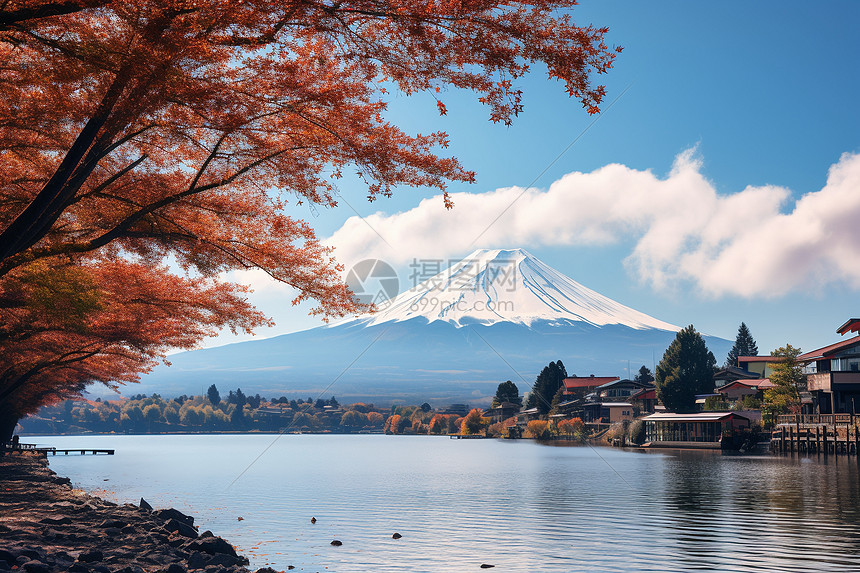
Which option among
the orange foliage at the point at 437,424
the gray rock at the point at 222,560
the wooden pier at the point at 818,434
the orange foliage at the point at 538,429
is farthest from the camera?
the orange foliage at the point at 437,424

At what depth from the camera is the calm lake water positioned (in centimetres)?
1672

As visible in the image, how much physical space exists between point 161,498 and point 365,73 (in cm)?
2782

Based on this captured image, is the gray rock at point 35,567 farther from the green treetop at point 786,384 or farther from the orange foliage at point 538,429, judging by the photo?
the orange foliage at point 538,429

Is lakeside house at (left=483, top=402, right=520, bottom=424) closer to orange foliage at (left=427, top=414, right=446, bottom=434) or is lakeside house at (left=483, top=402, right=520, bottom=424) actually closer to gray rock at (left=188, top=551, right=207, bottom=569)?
orange foliage at (left=427, top=414, right=446, bottom=434)

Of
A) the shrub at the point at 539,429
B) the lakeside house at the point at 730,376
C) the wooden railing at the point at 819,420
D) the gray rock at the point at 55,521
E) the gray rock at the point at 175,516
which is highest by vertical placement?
the lakeside house at the point at 730,376

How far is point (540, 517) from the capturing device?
965 inches

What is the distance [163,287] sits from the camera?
20.8 m

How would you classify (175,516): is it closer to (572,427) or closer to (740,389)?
(740,389)

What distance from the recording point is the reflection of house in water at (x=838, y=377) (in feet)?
191

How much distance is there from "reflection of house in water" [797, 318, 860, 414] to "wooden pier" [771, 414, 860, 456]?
8.82 ft

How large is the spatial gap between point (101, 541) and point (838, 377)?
59.4 meters

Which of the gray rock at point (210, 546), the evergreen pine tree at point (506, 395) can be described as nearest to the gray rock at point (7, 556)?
the gray rock at point (210, 546)

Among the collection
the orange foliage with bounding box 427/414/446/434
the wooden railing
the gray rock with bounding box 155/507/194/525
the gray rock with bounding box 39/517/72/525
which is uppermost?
the wooden railing

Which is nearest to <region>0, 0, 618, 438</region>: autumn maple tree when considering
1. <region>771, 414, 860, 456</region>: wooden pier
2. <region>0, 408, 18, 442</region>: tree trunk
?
<region>0, 408, 18, 442</region>: tree trunk
